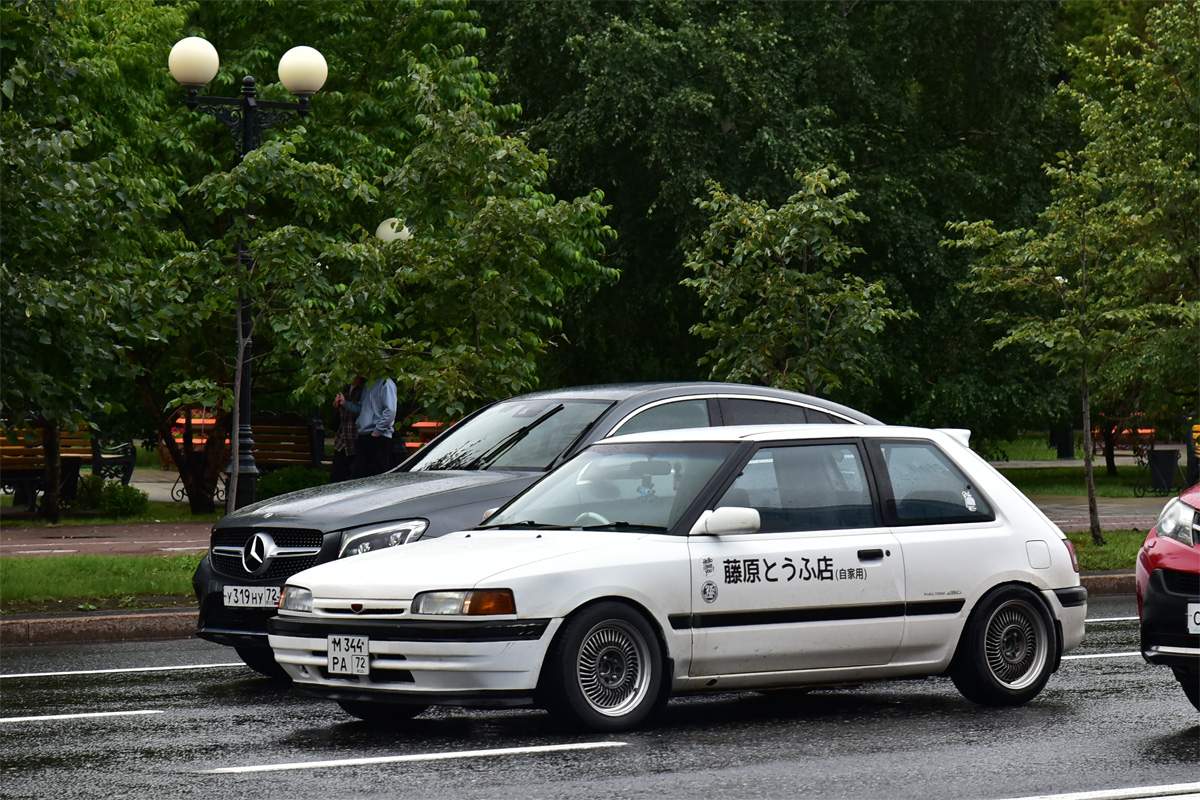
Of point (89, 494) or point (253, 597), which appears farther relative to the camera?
point (89, 494)

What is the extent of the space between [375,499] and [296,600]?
5.55 feet

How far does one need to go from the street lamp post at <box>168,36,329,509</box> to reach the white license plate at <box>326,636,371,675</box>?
7.26 m

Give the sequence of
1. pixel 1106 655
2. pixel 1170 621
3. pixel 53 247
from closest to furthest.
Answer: pixel 1170 621 → pixel 1106 655 → pixel 53 247

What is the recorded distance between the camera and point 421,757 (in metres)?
7.51

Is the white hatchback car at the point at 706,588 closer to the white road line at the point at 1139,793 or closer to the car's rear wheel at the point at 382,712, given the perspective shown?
the car's rear wheel at the point at 382,712

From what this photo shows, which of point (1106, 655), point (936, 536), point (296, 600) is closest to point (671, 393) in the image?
point (936, 536)

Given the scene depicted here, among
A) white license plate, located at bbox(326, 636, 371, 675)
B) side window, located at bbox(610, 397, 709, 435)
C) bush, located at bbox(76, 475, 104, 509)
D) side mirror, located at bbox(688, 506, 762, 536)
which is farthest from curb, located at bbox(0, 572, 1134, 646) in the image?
bush, located at bbox(76, 475, 104, 509)

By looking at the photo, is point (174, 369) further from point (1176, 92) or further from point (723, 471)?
point (723, 471)

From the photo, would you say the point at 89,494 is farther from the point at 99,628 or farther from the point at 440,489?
the point at 440,489

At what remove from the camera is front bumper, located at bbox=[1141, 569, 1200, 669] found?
26.1 ft

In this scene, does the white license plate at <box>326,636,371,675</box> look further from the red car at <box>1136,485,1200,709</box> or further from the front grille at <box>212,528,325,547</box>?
the red car at <box>1136,485,1200,709</box>

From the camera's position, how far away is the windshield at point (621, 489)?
852cm

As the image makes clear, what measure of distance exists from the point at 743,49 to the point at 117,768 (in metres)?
22.8

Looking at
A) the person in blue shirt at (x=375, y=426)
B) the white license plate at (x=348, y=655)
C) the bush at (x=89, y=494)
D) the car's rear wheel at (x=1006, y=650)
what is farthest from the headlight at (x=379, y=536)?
the bush at (x=89, y=494)
